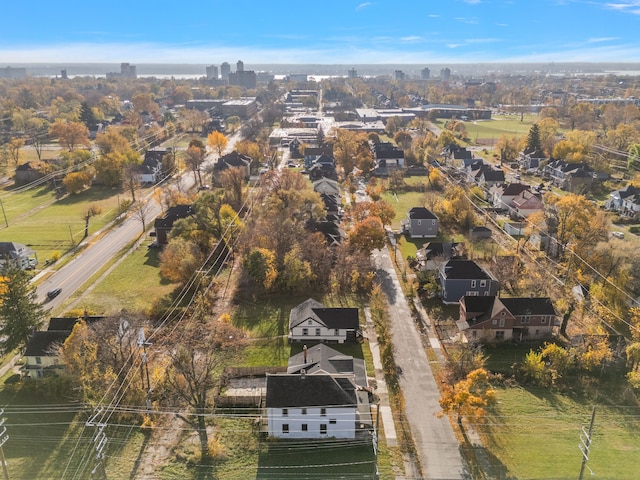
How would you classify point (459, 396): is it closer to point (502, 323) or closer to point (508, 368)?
point (508, 368)

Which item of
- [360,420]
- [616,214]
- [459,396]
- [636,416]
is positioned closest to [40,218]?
[360,420]

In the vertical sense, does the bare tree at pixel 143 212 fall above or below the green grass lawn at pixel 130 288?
above

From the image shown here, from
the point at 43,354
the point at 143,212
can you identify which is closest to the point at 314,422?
the point at 43,354

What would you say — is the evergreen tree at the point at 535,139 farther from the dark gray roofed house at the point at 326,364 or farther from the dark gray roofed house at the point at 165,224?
the dark gray roofed house at the point at 326,364

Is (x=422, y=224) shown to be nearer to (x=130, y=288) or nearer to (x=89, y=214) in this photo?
(x=130, y=288)

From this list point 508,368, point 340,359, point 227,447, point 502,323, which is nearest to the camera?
point 227,447

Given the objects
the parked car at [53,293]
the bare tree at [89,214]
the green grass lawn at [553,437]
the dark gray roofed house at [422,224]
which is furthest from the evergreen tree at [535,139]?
the parked car at [53,293]

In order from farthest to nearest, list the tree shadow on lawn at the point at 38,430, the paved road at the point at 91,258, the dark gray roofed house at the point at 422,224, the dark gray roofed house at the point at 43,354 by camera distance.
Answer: the dark gray roofed house at the point at 422,224, the paved road at the point at 91,258, the dark gray roofed house at the point at 43,354, the tree shadow on lawn at the point at 38,430

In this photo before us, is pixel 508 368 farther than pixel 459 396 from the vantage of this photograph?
Yes
